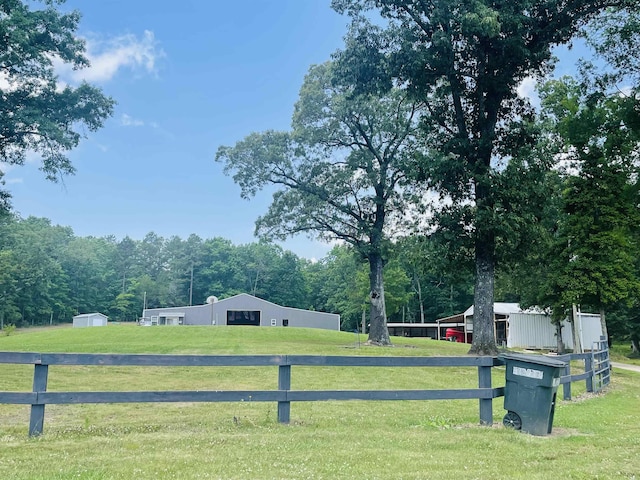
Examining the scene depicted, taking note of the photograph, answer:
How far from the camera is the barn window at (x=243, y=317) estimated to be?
54938 mm

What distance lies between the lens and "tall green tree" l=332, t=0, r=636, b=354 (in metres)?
17.0

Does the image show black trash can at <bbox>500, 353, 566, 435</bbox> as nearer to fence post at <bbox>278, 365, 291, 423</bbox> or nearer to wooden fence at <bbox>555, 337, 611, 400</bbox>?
fence post at <bbox>278, 365, 291, 423</bbox>

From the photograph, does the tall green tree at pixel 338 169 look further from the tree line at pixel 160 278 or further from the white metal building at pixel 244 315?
the tree line at pixel 160 278

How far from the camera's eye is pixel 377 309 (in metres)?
26.9

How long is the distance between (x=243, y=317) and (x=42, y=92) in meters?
38.5

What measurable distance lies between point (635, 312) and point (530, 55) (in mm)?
31815

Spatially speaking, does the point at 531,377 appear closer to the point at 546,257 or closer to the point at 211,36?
the point at 546,257

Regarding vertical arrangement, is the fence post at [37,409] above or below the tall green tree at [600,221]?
below

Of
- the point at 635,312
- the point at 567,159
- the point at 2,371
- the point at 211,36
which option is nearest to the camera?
the point at 2,371

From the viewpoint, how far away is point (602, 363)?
46.7 ft

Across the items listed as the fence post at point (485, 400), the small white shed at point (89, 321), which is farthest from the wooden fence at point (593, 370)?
the small white shed at point (89, 321)

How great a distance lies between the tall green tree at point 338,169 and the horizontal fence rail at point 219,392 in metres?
18.8

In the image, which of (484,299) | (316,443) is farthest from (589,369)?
(316,443)

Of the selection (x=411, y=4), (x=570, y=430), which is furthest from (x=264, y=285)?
(x=570, y=430)
